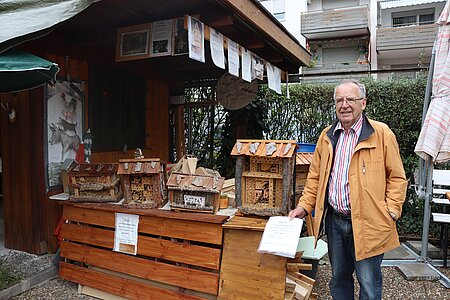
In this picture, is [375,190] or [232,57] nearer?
[375,190]

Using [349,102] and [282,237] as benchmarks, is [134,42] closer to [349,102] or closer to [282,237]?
[349,102]

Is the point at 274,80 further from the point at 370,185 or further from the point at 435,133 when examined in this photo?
the point at 370,185

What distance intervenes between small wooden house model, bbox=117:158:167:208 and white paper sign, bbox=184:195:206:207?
306 millimetres

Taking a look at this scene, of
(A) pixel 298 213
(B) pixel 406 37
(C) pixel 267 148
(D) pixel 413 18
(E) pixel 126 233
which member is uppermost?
(D) pixel 413 18

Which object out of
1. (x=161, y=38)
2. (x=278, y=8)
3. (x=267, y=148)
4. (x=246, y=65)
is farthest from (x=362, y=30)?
(x=267, y=148)

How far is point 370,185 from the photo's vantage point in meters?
2.10

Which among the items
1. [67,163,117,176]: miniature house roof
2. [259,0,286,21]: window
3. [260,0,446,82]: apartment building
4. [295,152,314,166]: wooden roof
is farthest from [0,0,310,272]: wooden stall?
[259,0,286,21]: window

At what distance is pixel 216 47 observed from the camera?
3.59m

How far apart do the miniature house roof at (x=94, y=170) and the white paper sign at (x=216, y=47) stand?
144 cm

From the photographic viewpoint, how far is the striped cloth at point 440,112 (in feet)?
11.8

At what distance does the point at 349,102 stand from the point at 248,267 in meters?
1.40

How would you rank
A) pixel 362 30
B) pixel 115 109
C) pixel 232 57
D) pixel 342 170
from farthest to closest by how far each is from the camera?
pixel 362 30
pixel 115 109
pixel 232 57
pixel 342 170

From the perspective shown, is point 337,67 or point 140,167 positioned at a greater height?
point 337,67

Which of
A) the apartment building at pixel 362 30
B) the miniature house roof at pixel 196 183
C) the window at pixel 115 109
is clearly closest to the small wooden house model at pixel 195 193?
the miniature house roof at pixel 196 183
